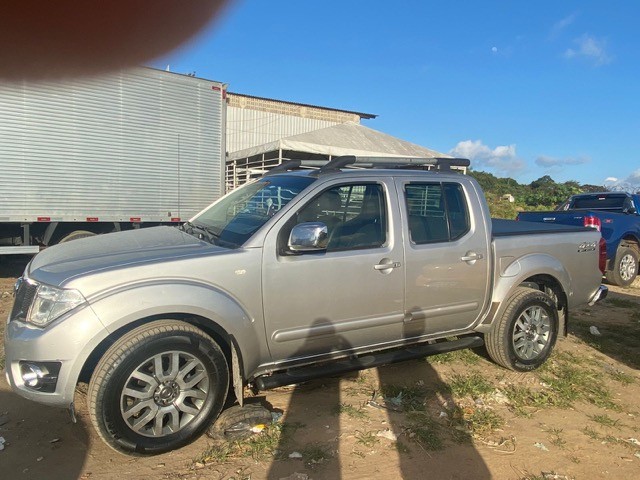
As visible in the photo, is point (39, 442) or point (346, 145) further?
point (346, 145)

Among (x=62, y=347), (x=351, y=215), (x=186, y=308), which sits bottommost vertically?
(x=62, y=347)

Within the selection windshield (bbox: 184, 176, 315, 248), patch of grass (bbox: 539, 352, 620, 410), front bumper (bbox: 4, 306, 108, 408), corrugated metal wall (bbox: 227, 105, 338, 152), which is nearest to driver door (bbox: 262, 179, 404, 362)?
windshield (bbox: 184, 176, 315, 248)

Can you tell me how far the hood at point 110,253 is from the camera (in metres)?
2.95

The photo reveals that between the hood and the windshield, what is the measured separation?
0.59ft

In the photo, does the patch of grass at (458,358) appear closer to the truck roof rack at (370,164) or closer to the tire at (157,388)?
the truck roof rack at (370,164)

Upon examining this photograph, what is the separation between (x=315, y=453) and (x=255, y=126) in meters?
30.5

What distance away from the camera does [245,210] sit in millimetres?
3807

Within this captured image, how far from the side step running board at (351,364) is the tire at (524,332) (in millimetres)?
269

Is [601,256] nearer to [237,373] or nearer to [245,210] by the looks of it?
[245,210]

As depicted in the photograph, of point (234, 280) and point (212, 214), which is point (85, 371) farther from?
point (212, 214)

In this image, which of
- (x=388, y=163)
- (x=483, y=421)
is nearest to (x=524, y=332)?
(x=483, y=421)

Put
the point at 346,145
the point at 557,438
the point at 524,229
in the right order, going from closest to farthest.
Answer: the point at 557,438 < the point at 524,229 < the point at 346,145

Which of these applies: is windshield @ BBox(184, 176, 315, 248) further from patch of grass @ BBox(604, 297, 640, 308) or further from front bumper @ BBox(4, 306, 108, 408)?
patch of grass @ BBox(604, 297, 640, 308)

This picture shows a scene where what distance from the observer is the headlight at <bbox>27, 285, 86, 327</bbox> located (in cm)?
280
